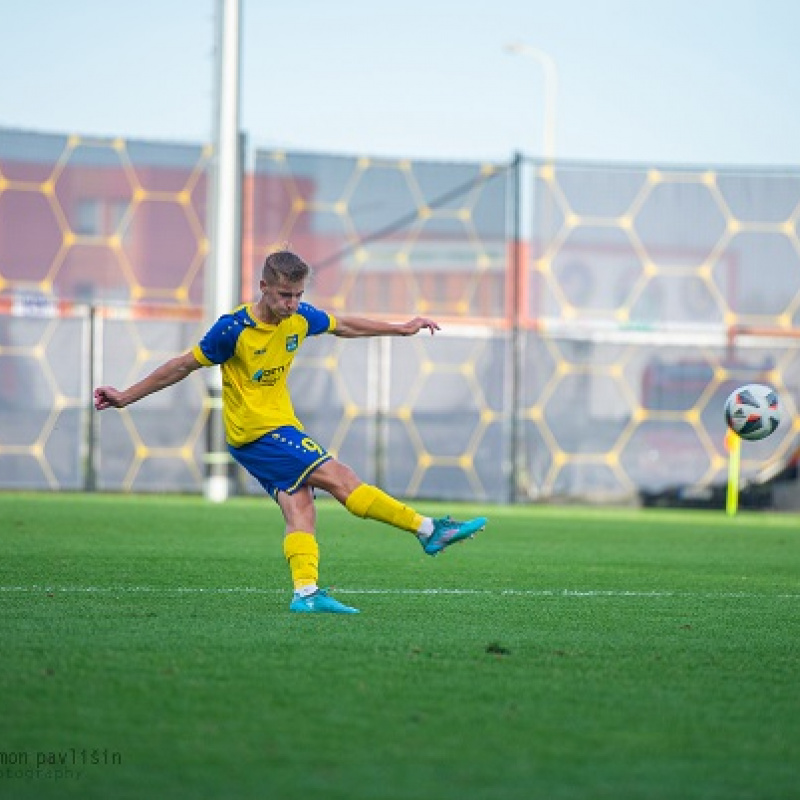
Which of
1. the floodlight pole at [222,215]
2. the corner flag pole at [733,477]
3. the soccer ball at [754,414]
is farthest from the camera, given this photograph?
the corner flag pole at [733,477]

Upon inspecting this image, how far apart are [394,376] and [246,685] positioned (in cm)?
1377

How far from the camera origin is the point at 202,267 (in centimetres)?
1870

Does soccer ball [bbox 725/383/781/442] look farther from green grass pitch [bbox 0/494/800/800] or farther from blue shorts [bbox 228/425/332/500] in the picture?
blue shorts [bbox 228/425/332/500]

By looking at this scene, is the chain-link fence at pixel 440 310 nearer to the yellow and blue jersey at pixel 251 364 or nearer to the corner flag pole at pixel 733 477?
the corner flag pole at pixel 733 477

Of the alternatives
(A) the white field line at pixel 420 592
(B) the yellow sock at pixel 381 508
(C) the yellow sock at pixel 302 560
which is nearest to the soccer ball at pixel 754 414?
(A) the white field line at pixel 420 592

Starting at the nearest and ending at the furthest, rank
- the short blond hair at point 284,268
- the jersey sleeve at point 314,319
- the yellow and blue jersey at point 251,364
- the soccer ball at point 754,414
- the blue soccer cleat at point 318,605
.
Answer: the blue soccer cleat at point 318,605, the short blond hair at point 284,268, the yellow and blue jersey at point 251,364, the jersey sleeve at point 314,319, the soccer ball at point 754,414

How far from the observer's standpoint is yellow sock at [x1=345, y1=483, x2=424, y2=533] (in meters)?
7.42

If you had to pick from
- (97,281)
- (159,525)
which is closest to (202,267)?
(97,281)

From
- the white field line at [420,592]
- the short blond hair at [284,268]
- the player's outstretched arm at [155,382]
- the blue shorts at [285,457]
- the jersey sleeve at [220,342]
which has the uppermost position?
the short blond hair at [284,268]

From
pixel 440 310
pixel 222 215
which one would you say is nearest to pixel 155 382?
pixel 222 215

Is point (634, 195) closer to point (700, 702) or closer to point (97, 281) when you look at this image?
point (97, 281)

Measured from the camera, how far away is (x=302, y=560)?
734 centimetres

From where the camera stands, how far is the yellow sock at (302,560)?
7.32m

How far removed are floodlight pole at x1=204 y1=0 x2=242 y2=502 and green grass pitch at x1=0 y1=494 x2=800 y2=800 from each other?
7156 mm
